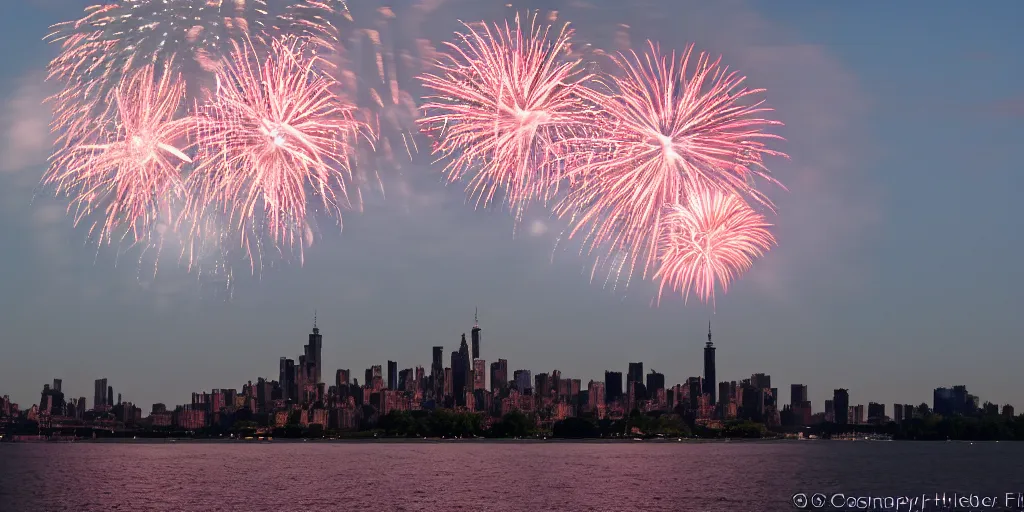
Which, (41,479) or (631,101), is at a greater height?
(631,101)

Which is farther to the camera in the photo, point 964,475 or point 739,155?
point 964,475

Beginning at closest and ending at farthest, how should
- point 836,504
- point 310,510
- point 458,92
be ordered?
point 458,92 → point 310,510 → point 836,504

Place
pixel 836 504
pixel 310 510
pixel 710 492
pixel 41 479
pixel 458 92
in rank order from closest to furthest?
1. pixel 458 92
2. pixel 310 510
3. pixel 836 504
4. pixel 710 492
5. pixel 41 479

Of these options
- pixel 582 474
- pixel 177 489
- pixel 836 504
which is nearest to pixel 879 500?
pixel 836 504

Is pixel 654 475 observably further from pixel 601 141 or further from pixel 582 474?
pixel 601 141

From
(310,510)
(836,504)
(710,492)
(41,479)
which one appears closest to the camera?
(310,510)

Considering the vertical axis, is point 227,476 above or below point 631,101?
below

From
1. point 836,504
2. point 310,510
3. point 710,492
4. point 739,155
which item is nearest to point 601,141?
point 739,155

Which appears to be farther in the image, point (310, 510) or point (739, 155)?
point (310, 510)

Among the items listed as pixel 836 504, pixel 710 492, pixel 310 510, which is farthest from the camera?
pixel 710 492

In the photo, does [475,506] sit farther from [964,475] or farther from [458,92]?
[964,475]
